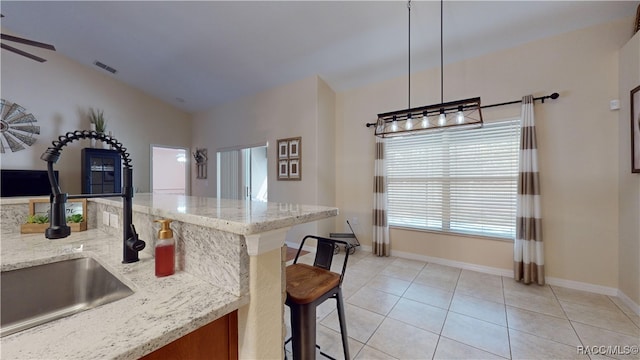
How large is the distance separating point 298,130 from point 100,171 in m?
3.71

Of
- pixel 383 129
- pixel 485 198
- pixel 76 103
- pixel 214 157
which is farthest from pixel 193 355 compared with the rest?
pixel 76 103

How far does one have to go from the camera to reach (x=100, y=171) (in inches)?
175

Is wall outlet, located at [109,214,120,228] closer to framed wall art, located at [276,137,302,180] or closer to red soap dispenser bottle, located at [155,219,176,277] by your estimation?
red soap dispenser bottle, located at [155,219,176,277]

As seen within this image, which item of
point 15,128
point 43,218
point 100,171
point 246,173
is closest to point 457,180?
→ point 246,173

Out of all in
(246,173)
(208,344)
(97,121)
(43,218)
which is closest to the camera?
(208,344)

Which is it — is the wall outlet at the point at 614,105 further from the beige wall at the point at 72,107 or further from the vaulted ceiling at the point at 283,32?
the beige wall at the point at 72,107

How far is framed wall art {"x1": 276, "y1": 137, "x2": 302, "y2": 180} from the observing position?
4195mm

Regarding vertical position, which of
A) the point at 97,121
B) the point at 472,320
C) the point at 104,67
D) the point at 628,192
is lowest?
the point at 472,320

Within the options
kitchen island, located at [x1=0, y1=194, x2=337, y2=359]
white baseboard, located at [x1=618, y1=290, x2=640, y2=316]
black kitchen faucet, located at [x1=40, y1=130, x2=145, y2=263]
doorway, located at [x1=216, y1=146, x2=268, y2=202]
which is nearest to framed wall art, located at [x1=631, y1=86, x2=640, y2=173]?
white baseboard, located at [x1=618, y1=290, x2=640, y2=316]

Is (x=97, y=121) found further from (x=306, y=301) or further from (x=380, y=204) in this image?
(x=306, y=301)

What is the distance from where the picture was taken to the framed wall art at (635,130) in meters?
2.12

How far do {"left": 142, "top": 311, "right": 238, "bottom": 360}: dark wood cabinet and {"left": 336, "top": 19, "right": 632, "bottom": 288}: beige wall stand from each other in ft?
11.1

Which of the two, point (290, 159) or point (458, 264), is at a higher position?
point (290, 159)

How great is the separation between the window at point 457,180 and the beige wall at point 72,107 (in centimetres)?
518
